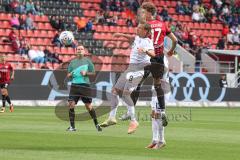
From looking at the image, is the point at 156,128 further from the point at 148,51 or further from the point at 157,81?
the point at 148,51

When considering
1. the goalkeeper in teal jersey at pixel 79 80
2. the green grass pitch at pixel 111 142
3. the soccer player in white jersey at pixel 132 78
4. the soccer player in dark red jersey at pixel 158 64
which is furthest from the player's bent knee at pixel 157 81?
the goalkeeper in teal jersey at pixel 79 80

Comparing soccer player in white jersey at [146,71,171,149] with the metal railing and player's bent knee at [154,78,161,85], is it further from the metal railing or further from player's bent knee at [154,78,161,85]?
the metal railing

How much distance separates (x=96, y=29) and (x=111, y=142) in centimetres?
2988

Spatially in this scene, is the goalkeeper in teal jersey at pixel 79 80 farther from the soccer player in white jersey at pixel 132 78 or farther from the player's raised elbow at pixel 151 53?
the player's raised elbow at pixel 151 53

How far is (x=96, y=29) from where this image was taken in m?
46.8

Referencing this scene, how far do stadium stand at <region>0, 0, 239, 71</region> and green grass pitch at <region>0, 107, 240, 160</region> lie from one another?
15.8m

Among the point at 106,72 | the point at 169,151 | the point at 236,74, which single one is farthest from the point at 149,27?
the point at 236,74

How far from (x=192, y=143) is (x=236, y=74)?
28888 mm

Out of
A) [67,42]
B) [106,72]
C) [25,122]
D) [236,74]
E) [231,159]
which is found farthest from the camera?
[236,74]

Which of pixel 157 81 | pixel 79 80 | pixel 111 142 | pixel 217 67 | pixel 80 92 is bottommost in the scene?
pixel 217 67

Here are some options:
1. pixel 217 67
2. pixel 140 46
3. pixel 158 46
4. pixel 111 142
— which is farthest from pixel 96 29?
pixel 158 46

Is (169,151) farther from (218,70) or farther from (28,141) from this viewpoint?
(218,70)

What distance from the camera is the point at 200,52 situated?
48219mm

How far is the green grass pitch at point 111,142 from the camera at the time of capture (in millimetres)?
14219
